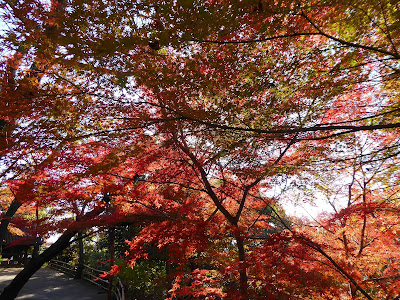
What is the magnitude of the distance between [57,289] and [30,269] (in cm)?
321

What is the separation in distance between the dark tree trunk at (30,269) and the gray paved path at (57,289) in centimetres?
157

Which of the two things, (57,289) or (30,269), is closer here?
(30,269)

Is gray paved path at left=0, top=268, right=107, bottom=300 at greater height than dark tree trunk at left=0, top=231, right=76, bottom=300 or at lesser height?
lesser

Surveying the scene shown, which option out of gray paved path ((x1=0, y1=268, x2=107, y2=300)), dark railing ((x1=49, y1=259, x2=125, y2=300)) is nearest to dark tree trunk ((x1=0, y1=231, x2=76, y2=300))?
gray paved path ((x1=0, y1=268, x2=107, y2=300))

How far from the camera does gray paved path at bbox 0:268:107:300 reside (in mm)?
10117

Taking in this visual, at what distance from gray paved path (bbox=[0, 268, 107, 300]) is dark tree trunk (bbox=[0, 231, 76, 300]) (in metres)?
1.57

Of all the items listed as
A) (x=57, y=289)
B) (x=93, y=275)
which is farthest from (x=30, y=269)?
(x=93, y=275)

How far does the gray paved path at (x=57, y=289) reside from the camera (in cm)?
1012

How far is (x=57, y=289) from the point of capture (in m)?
11.3

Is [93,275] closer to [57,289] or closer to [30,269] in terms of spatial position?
[57,289]

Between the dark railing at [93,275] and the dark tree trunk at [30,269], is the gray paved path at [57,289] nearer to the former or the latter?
the dark railing at [93,275]

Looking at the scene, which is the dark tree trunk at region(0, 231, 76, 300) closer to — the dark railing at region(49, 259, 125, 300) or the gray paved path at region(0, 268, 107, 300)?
the gray paved path at region(0, 268, 107, 300)

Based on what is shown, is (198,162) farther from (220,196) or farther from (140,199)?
(140,199)

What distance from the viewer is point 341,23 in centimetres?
320
